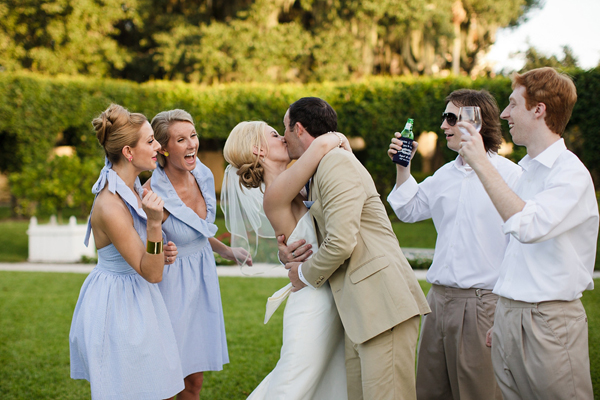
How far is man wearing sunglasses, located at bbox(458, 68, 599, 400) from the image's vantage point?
2.34m

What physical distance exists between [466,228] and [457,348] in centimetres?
80

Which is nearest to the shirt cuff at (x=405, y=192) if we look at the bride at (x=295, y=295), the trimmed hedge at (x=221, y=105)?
the bride at (x=295, y=295)

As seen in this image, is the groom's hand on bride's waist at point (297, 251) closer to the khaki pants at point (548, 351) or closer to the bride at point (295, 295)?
the bride at point (295, 295)

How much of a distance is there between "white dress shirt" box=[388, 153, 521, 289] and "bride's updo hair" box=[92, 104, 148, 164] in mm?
2126

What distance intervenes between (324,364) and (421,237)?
12804 millimetres

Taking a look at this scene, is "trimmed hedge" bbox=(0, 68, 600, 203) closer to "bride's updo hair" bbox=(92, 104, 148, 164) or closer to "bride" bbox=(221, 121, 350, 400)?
"bride" bbox=(221, 121, 350, 400)

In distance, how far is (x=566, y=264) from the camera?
2.42 m

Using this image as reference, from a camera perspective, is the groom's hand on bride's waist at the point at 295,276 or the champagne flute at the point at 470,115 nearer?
A: the champagne flute at the point at 470,115

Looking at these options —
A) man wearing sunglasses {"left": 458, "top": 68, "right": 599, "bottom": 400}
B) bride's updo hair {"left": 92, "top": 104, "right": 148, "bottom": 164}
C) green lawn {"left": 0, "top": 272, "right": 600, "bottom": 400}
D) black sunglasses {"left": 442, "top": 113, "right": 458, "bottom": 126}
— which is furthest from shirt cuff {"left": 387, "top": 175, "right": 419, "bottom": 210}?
green lawn {"left": 0, "top": 272, "right": 600, "bottom": 400}

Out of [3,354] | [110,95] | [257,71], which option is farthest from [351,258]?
[257,71]

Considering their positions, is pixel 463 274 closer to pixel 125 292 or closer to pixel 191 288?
pixel 191 288

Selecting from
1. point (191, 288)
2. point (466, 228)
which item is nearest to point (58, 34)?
point (191, 288)

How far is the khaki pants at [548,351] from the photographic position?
2389mm

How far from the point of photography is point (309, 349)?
284 cm
